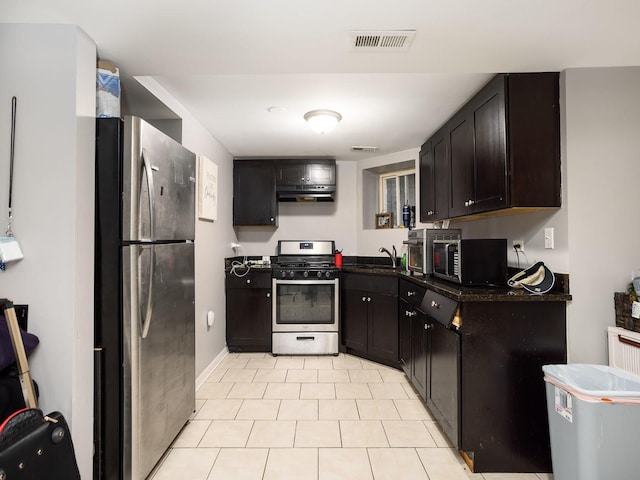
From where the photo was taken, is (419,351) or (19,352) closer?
(19,352)

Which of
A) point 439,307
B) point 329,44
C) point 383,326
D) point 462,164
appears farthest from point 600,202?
point 383,326

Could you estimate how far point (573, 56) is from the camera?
5.48 ft

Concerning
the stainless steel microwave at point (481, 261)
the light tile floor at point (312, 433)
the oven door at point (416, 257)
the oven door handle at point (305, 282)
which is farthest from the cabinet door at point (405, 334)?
the oven door handle at point (305, 282)

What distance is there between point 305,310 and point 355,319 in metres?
0.57

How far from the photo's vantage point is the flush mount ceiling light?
8.34ft

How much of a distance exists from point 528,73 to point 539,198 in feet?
2.37

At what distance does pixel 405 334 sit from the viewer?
9.44 ft

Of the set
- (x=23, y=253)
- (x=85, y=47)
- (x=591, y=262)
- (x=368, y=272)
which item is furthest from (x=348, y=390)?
(x=85, y=47)

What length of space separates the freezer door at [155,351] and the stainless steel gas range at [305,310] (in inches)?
58.3

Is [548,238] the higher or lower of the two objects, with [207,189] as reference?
lower

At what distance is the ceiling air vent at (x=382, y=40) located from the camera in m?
1.46

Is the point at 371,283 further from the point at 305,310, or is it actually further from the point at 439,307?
the point at 439,307

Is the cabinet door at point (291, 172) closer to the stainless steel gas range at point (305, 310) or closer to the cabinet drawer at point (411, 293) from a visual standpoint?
the stainless steel gas range at point (305, 310)

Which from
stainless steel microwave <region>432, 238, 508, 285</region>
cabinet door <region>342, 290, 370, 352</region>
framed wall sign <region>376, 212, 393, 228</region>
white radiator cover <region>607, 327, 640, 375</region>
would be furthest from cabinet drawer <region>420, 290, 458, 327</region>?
framed wall sign <region>376, 212, 393, 228</region>
